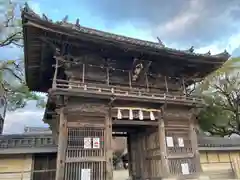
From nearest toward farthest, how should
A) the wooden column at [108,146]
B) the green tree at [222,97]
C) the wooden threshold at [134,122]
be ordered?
the wooden column at [108,146], the wooden threshold at [134,122], the green tree at [222,97]

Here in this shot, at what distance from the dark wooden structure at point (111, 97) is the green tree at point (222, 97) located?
28.4 ft

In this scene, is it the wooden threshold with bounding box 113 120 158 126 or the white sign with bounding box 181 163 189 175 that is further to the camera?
the white sign with bounding box 181 163 189 175

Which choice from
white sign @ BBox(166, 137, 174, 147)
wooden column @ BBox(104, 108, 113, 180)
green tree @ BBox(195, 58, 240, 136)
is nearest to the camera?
wooden column @ BBox(104, 108, 113, 180)

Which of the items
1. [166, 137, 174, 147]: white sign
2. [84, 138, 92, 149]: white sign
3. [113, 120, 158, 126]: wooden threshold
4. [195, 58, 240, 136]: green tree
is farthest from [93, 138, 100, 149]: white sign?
[195, 58, 240, 136]: green tree

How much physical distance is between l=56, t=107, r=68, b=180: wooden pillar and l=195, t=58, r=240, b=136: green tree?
15.9 metres

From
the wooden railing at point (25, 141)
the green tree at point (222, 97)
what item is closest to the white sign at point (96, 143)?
the wooden railing at point (25, 141)

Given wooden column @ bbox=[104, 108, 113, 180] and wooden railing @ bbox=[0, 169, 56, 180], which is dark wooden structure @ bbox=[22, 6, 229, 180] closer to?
wooden column @ bbox=[104, 108, 113, 180]

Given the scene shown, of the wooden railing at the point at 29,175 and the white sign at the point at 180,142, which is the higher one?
the white sign at the point at 180,142

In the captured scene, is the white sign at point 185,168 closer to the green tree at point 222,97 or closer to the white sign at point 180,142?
the white sign at point 180,142

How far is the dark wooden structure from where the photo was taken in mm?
8609

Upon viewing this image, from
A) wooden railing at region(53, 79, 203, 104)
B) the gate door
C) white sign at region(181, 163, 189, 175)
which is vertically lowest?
white sign at region(181, 163, 189, 175)

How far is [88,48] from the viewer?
1015 centimetres

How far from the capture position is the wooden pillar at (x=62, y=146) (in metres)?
7.94

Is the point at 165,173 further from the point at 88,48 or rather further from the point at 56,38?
the point at 56,38
